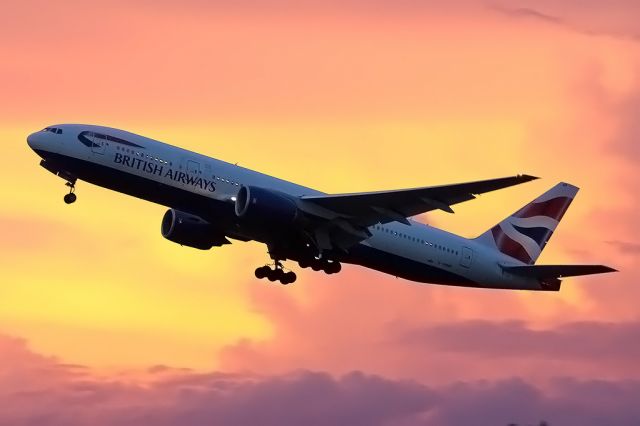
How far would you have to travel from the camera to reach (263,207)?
62.5m

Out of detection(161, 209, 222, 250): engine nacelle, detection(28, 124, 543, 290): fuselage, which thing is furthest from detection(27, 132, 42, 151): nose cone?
detection(161, 209, 222, 250): engine nacelle

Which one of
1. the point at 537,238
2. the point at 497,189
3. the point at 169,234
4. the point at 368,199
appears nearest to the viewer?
the point at 497,189

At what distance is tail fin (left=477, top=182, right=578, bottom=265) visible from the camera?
239 ft

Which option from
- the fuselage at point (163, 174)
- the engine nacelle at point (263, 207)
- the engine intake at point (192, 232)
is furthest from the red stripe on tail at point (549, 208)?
the engine nacelle at point (263, 207)

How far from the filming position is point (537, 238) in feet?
245

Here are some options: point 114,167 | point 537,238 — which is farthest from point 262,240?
point 537,238

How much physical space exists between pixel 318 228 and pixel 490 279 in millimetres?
9545

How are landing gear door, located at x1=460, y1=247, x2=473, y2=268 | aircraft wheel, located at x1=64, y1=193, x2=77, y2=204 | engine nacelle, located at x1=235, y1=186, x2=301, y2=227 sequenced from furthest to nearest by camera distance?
landing gear door, located at x1=460, y1=247, x2=473, y2=268
aircraft wheel, located at x1=64, y1=193, x2=77, y2=204
engine nacelle, located at x1=235, y1=186, x2=301, y2=227

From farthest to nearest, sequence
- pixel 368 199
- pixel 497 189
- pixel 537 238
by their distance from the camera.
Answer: pixel 537 238
pixel 368 199
pixel 497 189

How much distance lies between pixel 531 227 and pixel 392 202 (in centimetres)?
1381

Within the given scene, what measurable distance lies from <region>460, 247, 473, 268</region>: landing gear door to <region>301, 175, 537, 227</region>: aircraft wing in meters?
5.91

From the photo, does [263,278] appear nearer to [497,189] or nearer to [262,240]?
[262,240]

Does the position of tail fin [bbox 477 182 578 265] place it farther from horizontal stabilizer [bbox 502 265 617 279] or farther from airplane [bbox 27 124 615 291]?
airplane [bbox 27 124 615 291]

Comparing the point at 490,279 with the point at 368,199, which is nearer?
the point at 368,199
